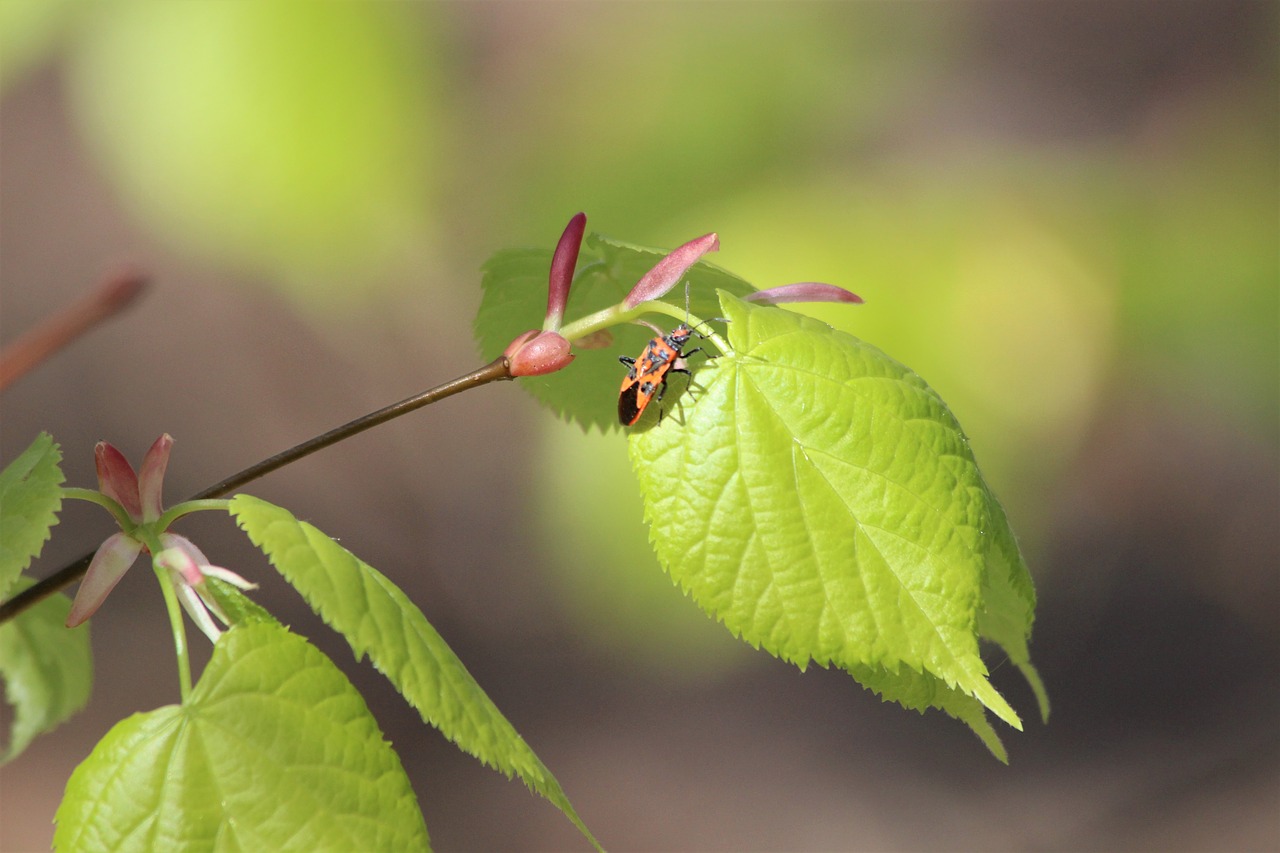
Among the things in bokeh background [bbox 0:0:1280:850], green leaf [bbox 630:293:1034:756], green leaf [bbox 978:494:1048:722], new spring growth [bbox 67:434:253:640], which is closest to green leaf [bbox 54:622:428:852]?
new spring growth [bbox 67:434:253:640]

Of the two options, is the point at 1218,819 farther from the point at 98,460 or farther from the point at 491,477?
the point at 98,460

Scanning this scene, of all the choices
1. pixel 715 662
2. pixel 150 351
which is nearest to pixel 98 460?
pixel 715 662

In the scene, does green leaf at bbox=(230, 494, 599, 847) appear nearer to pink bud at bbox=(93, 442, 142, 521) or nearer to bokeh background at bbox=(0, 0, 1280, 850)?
pink bud at bbox=(93, 442, 142, 521)

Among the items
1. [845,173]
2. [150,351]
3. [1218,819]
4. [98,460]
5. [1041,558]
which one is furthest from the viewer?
[150,351]

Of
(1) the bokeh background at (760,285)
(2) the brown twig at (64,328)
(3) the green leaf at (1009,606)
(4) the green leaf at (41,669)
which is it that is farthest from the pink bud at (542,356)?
(1) the bokeh background at (760,285)

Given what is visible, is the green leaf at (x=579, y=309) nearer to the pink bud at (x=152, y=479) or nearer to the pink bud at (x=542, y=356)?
the pink bud at (x=542, y=356)
